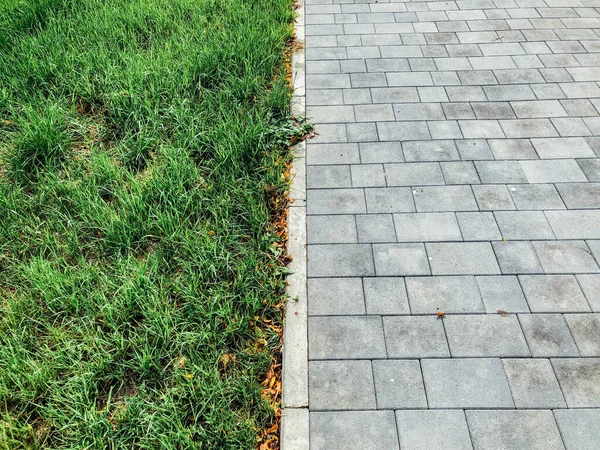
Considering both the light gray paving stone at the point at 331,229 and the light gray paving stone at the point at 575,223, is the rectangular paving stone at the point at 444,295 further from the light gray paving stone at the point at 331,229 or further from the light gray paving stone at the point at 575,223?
the light gray paving stone at the point at 575,223

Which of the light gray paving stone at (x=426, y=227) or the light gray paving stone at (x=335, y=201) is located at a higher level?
the light gray paving stone at (x=335, y=201)

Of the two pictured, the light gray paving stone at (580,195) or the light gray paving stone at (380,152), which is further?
the light gray paving stone at (380,152)

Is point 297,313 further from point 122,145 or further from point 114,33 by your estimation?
point 114,33

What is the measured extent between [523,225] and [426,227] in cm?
78

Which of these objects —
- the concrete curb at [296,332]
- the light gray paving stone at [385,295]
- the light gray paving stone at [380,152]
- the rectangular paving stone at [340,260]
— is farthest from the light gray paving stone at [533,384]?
the light gray paving stone at [380,152]

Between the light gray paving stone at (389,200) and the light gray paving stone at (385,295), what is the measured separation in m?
0.75

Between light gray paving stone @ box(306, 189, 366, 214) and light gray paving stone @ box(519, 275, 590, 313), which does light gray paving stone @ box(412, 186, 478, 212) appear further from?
light gray paving stone @ box(519, 275, 590, 313)

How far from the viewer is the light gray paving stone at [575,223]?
411 centimetres

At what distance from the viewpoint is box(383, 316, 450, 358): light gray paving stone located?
3396 millimetres

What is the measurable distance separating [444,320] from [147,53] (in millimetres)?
4405

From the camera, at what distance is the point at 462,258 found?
3969 millimetres

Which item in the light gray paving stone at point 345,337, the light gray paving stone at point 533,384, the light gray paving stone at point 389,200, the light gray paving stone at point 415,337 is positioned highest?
the light gray paving stone at point 389,200

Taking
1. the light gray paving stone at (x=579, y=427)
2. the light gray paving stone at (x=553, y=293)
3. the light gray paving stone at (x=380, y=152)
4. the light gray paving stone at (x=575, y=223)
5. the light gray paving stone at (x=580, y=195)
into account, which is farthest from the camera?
the light gray paving stone at (x=380, y=152)

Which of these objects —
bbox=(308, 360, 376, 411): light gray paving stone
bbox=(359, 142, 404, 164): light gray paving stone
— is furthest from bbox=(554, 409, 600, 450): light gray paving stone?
bbox=(359, 142, 404, 164): light gray paving stone
